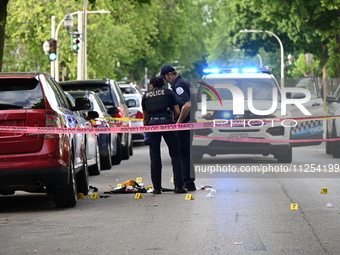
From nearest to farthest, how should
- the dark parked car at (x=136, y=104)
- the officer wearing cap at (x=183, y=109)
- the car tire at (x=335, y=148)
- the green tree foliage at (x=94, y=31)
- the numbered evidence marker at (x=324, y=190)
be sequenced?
the numbered evidence marker at (x=324, y=190) → the officer wearing cap at (x=183, y=109) → the car tire at (x=335, y=148) → the dark parked car at (x=136, y=104) → the green tree foliage at (x=94, y=31)

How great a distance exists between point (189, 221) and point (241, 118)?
8598 mm

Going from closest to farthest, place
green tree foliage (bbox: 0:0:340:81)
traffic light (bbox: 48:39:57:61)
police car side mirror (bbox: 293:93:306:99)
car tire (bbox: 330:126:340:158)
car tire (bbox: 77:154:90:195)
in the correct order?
1. car tire (bbox: 77:154:90:195)
2. police car side mirror (bbox: 293:93:306:99)
3. car tire (bbox: 330:126:340:158)
4. traffic light (bbox: 48:39:57:61)
5. green tree foliage (bbox: 0:0:340:81)

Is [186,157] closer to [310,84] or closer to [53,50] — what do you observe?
[310,84]

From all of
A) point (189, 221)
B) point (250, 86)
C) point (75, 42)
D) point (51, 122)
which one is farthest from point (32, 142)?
point (75, 42)

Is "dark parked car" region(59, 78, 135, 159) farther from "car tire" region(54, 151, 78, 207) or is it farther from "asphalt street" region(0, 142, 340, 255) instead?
"car tire" region(54, 151, 78, 207)

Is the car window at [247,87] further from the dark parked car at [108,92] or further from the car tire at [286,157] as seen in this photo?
the dark parked car at [108,92]

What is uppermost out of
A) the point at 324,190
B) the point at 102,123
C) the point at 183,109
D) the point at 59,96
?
the point at 59,96

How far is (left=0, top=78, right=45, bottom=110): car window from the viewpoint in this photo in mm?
11906

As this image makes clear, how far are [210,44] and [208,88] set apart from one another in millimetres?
138623

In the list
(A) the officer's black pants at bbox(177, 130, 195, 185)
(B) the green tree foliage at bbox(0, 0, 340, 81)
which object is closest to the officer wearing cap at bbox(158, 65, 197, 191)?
(A) the officer's black pants at bbox(177, 130, 195, 185)

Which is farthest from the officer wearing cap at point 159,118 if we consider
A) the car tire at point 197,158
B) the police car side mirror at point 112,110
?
the police car side mirror at point 112,110

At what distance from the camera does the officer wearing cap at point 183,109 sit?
1440 cm

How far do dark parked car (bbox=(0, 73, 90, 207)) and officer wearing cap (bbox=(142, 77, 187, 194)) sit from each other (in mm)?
1930

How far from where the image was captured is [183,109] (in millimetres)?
14375
